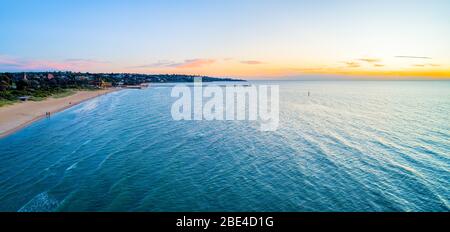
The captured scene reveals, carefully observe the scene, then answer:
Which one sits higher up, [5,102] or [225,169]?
[5,102]

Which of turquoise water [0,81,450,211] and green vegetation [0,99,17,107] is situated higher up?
green vegetation [0,99,17,107]

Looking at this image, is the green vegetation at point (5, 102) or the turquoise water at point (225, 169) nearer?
the turquoise water at point (225, 169)

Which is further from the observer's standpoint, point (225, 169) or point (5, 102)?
point (5, 102)

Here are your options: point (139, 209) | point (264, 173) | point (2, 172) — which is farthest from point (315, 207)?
point (2, 172)

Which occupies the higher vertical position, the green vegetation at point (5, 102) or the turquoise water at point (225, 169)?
the green vegetation at point (5, 102)

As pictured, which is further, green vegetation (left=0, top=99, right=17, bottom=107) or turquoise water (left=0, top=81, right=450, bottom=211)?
green vegetation (left=0, top=99, right=17, bottom=107)

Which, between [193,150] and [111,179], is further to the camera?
[193,150]
